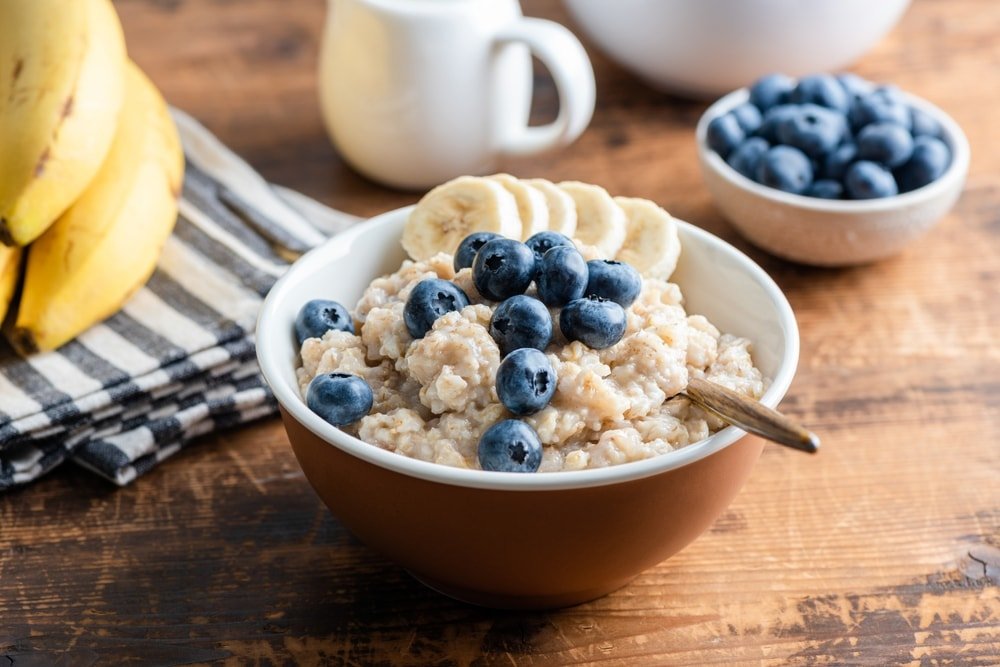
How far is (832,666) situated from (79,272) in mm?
1121

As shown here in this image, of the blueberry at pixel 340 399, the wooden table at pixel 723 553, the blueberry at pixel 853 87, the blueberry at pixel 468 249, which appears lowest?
the wooden table at pixel 723 553

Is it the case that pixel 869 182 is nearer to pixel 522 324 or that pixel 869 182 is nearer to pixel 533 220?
pixel 533 220

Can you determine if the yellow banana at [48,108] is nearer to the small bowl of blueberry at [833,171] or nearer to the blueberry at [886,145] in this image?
the small bowl of blueberry at [833,171]

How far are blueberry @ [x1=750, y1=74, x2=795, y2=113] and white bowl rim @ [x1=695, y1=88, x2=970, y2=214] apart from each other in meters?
0.06

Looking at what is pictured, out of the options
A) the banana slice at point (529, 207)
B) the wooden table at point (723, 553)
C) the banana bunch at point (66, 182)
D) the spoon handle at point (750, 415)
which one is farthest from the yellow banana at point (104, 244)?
the spoon handle at point (750, 415)

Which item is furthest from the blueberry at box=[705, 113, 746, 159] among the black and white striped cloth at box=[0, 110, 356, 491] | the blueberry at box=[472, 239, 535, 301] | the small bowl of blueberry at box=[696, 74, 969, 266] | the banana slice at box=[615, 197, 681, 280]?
the blueberry at box=[472, 239, 535, 301]

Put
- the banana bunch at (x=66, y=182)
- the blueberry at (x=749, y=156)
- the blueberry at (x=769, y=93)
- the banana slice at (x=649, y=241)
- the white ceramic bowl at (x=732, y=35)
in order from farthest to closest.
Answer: the white ceramic bowl at (x=732, y=35) → the blueberry at (x=769, y=93) → the blueberry at (x=749, y=156) → the banana bunch at (x=66, y=182) → the banana slice at (x=649, y=241)

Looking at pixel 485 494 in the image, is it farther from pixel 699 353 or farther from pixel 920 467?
pixel 920 467

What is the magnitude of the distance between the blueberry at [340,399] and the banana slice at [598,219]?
0.40m

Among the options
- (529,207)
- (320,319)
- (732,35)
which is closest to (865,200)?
(732,35)

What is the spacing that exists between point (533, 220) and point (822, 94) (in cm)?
75

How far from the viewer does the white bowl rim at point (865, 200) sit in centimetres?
172

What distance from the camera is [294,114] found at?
228cm

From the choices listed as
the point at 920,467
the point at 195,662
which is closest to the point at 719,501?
the point at 920,467
